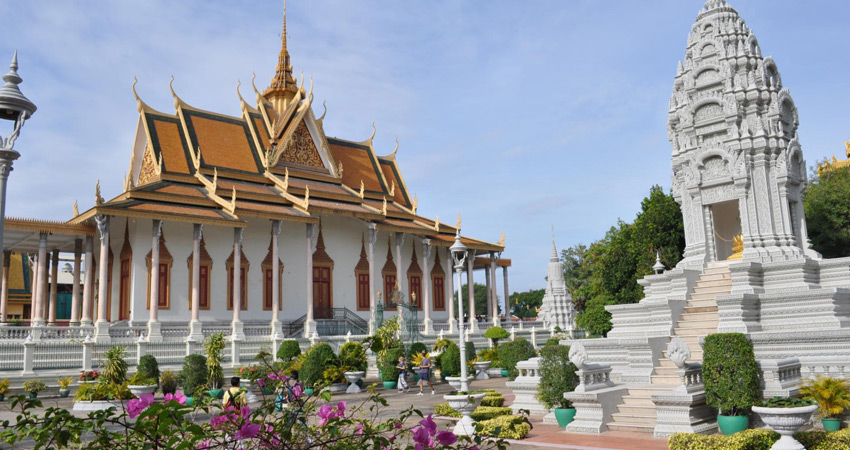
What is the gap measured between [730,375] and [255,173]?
70.5 feet

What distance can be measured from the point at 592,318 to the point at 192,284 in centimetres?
1389

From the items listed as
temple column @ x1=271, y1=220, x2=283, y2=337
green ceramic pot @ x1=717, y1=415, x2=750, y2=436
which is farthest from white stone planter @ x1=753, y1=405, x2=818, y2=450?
temple column @ x1=271, y1=220, x2=283, y2=337

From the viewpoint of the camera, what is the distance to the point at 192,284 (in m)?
22.4

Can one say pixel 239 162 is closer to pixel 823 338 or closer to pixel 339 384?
pixel 339 384

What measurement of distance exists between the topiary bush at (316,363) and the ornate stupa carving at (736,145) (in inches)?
337

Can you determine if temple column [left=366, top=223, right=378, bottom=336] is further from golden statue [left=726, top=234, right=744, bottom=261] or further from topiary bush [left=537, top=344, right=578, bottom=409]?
topiary bush [left=537, top=344, right=578, bottom=409]

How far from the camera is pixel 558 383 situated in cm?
1041

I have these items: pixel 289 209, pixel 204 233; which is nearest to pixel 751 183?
pixel 289 209

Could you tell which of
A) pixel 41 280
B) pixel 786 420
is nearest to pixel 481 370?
pixel 786 420

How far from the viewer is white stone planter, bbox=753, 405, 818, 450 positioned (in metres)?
7.34

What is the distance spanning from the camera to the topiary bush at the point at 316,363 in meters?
16.2

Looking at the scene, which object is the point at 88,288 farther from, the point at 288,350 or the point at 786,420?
the point at 786,420

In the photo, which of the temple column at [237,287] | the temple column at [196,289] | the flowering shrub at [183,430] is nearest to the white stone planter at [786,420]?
the flowering shrub at [183,430]

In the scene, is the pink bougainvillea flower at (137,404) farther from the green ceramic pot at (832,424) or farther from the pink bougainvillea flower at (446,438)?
the green ceramic pot at (832,424)
